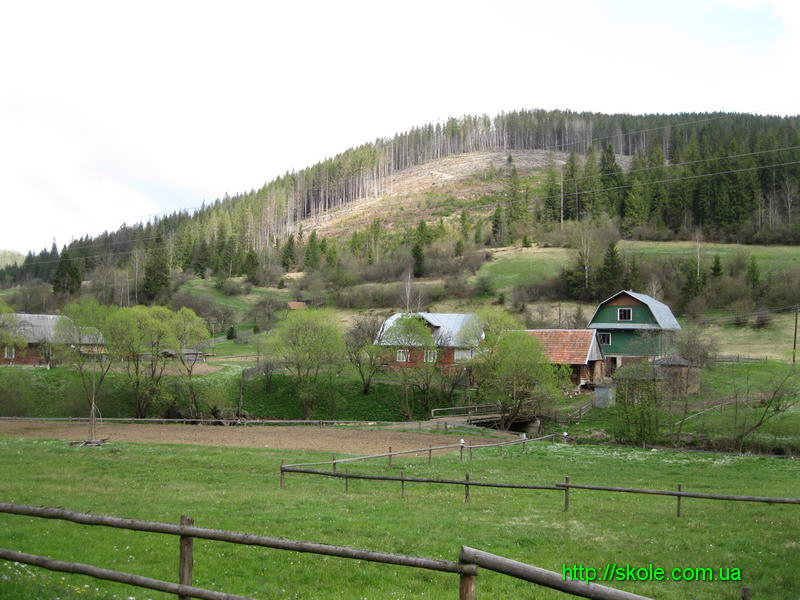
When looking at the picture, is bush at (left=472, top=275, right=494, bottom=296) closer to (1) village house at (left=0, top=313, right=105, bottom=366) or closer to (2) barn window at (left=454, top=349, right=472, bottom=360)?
(2) barn window at (left=454, top=349, right=472, bottom=360)

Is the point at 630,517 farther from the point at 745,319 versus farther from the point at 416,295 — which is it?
the point at 416,295

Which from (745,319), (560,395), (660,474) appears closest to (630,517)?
(660,474)

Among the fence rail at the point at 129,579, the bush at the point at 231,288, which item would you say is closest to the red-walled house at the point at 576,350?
the fence rail at the point at 129,579

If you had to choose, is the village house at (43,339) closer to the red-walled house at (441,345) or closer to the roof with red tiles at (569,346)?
the red-walled house at (441,345)

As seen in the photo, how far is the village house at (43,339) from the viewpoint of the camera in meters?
53.4

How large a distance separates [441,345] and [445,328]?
5.63 meters

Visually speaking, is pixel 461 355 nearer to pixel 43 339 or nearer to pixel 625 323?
pixel 625 323

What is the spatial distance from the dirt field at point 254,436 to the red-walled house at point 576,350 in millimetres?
19453

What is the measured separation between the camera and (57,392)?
55.7 meters

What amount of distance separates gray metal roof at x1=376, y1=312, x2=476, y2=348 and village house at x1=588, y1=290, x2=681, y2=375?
1478cm

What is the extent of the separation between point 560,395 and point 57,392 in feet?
148

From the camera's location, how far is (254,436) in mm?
38219

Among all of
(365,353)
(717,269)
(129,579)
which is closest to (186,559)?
(129,579)

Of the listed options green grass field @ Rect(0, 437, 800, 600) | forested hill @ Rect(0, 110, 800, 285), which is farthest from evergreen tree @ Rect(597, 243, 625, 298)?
green grass field @ Rect(0, 437, 800, 600)
